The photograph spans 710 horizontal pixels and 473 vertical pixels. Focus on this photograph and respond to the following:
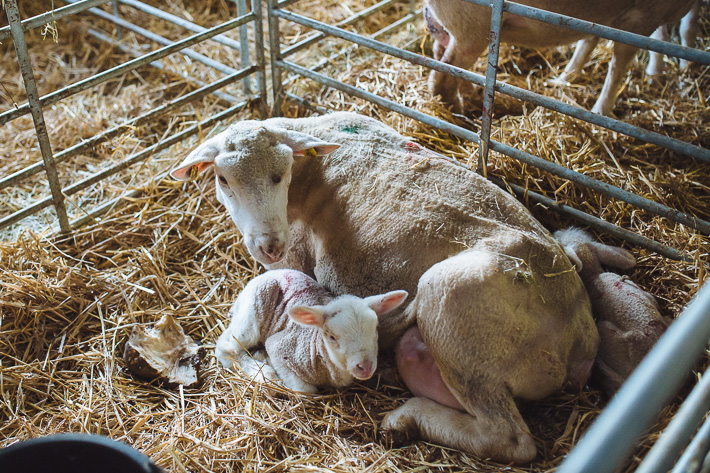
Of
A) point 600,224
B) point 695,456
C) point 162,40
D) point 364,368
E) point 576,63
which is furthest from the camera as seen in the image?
point 162,40

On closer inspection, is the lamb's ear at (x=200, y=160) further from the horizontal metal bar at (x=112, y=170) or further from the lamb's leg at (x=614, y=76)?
the lamb's leg at (x=614, y=76)

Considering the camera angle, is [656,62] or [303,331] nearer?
[303,331]

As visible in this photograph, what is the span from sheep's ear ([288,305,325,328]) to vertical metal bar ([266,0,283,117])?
2.42m

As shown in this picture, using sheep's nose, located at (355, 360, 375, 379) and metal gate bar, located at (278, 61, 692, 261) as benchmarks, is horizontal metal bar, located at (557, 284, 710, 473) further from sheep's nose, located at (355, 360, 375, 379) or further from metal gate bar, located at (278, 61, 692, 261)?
metal gate bar, located at (278, 61, 692, 261)

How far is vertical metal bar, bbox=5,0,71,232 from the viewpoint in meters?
3.39

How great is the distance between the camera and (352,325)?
2896 mm

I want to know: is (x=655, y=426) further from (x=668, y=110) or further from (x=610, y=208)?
(x=668, y=110)

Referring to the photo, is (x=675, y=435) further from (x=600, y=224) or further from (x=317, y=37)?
(x=317, y=37)

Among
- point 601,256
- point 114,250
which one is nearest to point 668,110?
point 601,256

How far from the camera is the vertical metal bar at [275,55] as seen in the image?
4590mm

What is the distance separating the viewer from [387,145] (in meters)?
3.61

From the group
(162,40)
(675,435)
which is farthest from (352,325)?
(162,40)

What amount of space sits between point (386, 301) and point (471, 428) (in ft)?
2.28

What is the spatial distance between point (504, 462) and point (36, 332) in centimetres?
262
